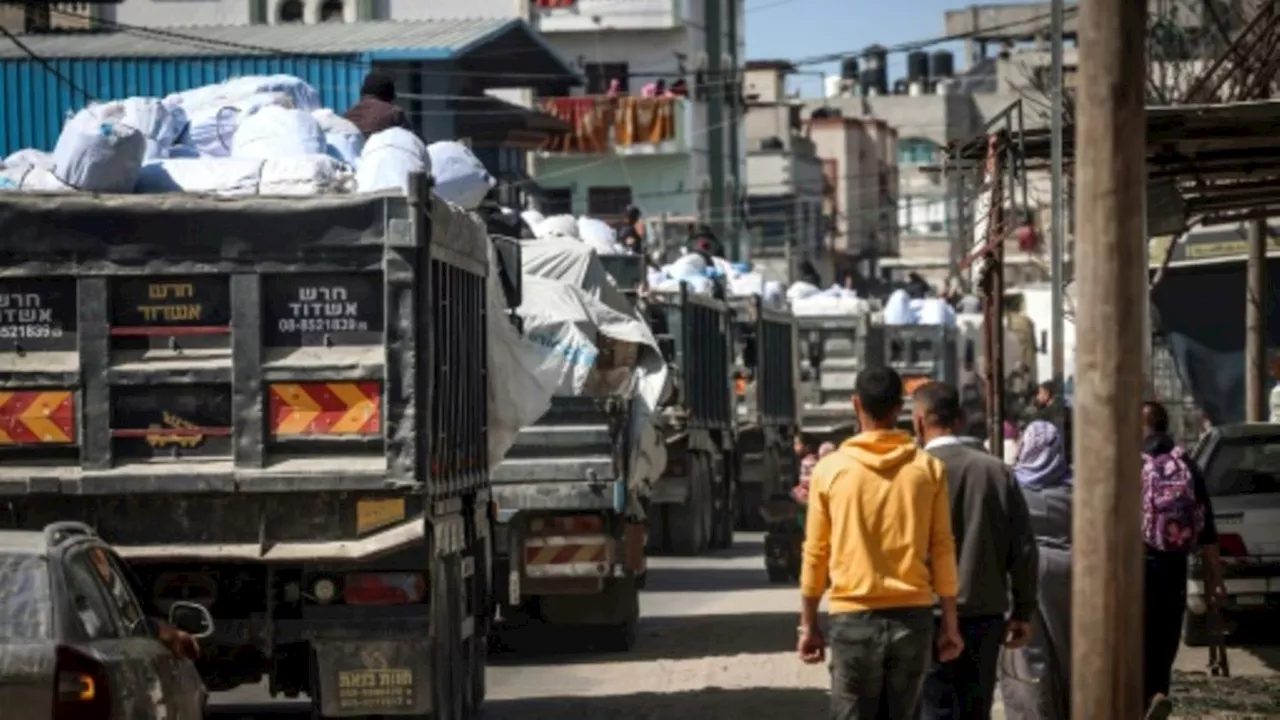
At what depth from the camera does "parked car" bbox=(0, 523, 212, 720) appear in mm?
8172

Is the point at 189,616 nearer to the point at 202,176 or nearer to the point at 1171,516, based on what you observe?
the point at 202,176

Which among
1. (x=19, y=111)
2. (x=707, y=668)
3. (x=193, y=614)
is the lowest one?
(x=707, y=668)

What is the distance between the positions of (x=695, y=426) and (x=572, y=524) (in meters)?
10.9

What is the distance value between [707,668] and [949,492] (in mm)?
7176

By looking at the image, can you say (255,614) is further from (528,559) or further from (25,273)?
(528,559)

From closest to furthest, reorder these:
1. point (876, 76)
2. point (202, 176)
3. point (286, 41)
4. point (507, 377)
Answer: point (202, 176), point (507, 377), point (286, 41), point (876, 76)

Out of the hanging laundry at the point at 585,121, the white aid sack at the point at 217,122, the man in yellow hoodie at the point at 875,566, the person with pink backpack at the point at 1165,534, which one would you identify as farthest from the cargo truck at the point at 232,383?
the hanging laundry at the point at 585,121

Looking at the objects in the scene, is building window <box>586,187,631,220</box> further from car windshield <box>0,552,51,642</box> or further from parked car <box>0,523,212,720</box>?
car windshield <box>0,552,51,642</box>

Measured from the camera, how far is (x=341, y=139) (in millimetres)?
13938

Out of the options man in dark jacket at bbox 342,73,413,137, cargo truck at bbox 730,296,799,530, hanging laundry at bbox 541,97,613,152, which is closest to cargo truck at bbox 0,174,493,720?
man in dark jacket at bbox 342,73,413,137

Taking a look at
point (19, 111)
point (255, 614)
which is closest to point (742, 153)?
point (19, 111)

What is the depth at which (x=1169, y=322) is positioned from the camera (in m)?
35.4

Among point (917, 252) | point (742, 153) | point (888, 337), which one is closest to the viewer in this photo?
point (888, 337)

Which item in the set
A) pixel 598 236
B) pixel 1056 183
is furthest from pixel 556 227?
pixel 1056 183
